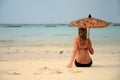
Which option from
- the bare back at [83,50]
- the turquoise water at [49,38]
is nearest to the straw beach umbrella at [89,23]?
the bare back at [83,50]

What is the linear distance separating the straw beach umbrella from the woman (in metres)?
0.11

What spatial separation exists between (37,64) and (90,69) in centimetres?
69

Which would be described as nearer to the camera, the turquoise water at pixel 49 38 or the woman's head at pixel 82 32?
the woman's head at pixel 82 32

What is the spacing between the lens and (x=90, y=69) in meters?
3.30

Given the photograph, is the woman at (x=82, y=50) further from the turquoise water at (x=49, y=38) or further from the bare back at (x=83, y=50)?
the turquoise water at (x=49, y=38)

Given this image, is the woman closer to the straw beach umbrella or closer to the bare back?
the bare back

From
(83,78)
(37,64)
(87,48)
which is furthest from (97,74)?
(37,64)

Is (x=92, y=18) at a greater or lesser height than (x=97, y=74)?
greater

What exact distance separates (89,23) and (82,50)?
291 mm

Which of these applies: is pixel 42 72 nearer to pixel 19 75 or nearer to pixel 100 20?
pixel 19 75

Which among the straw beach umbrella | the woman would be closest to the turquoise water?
the woman

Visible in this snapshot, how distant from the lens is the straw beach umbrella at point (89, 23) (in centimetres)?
325

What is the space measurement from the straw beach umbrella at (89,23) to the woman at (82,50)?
0.37ft

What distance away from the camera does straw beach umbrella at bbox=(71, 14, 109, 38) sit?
325cm
